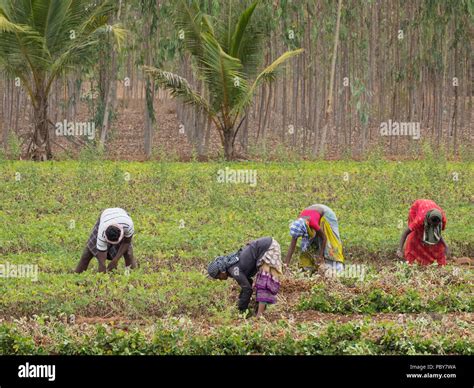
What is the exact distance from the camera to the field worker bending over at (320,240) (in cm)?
1296

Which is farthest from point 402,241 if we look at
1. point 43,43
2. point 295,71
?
point 295,71

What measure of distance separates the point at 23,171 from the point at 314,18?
9654 millimetres

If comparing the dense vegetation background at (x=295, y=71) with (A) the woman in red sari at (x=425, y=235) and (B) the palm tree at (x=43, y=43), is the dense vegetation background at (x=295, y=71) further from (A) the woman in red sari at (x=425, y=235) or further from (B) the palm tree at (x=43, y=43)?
(A) the woman in red sari at (x=425, y=235)

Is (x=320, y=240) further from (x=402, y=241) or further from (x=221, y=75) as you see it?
(x=221, y=75)

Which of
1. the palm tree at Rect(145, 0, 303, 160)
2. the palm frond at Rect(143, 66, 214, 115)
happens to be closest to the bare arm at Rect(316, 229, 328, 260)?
the palm tree at Rect(145, 0, 303, 160)

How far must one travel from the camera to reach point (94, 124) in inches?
1048

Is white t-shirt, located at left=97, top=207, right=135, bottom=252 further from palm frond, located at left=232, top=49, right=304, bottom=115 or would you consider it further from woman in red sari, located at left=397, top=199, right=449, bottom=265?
palm frond, located at left=232, top=49, right=304, bottom=115

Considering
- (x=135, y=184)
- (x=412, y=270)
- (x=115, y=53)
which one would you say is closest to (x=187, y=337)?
(x=412, y=270)

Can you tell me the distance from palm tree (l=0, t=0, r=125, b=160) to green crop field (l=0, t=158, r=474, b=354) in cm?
173

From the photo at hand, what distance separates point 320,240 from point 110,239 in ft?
8.98

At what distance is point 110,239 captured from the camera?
39.8 ft

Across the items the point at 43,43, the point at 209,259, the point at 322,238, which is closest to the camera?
the point at 322,238

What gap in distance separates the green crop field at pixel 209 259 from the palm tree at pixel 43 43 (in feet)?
5.67

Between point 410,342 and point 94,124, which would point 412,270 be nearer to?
point 410,342
